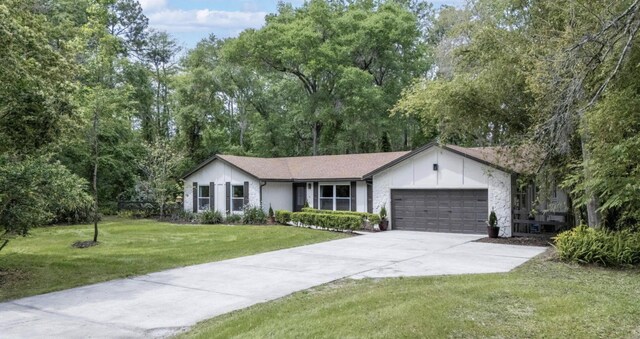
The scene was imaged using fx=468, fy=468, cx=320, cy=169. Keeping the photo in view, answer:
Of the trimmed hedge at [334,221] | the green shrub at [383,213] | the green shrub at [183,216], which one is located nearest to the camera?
the trimmed hedge at [334,221]

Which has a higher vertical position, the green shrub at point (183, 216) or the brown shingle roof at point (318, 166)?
the brown shingle roof at point (318, 166)

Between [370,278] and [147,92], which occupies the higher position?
[147,92]

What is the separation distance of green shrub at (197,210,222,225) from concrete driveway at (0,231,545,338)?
31.6 ft

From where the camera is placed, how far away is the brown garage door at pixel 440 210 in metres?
17.9

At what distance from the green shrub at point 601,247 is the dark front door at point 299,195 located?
14565 mm

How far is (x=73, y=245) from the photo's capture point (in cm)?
1519

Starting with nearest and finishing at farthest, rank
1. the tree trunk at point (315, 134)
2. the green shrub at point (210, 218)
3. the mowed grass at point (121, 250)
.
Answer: the mowed grass at point (121, 250)
the green shrub at point (210, 218)
the tree trunk at point (315, 134)

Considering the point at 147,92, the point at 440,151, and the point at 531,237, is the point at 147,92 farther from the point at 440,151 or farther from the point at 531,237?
the point at 531,237

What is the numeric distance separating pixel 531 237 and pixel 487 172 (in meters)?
2.73

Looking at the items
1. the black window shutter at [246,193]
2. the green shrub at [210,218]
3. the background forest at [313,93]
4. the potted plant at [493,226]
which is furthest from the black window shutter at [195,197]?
the potted plant at [493,226]

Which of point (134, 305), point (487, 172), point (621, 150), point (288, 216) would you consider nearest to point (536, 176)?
point (487, 172)

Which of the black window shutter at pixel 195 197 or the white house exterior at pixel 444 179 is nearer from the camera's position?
the white house exterior at pixel 444 179

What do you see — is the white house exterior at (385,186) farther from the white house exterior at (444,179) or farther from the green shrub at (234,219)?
the green shrub at (234,219)

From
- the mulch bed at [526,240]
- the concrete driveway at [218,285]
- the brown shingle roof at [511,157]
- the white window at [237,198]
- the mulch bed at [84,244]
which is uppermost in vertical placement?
the brown shingle roof at [511,157]
